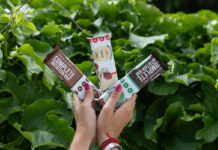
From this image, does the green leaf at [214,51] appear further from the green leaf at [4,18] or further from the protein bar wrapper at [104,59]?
the green leaf at [4,18]

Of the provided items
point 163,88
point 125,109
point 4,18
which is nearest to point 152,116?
point 163,88

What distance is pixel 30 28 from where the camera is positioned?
3.43ft

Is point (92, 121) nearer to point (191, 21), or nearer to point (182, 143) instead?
point (182, 143)

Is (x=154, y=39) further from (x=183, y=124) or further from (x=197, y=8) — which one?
(x=197, y=8)

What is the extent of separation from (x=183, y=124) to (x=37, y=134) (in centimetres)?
68

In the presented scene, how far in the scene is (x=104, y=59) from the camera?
0.89 m

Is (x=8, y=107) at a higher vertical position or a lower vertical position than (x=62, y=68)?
lower

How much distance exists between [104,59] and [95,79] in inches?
11.0

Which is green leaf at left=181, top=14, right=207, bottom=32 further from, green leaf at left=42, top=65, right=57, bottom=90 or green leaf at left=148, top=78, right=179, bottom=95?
green leaf at left=42, top=65, right=57, bottom=90

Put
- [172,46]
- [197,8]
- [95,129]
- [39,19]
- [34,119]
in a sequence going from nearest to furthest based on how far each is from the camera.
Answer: [95,129], [34,119], [39,19], [172,46], [197,8]

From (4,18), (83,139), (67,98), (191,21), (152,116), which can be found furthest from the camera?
(191,21)

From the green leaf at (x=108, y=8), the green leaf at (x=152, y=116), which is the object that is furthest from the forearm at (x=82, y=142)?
the green leaf at (x=108, y=8)

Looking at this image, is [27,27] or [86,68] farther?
[86,68]

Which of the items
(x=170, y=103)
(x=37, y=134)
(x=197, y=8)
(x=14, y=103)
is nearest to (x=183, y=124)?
(x=170, y=103)
